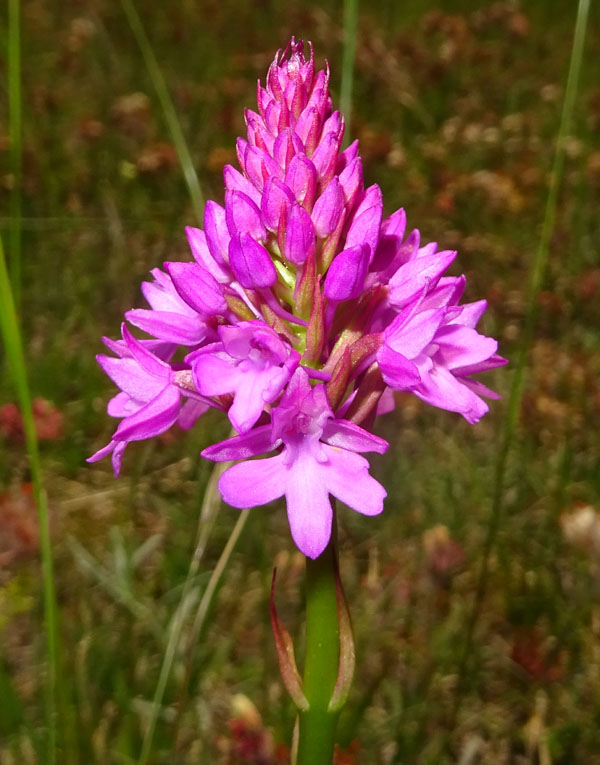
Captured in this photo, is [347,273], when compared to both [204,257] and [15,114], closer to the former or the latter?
[204,257]

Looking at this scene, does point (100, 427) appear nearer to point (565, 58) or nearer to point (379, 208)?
point (379, 208)

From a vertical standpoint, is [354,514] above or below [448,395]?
above

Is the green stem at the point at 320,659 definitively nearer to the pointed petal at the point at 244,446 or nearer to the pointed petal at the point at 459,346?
the pointed petal at the point at 244,446

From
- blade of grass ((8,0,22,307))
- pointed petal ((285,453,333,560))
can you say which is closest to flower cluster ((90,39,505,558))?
pointed petal ((285,453,333,560))

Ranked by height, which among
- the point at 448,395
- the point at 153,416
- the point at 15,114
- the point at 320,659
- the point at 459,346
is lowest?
the point at 320,659

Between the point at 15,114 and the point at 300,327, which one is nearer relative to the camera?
the point at 300,327

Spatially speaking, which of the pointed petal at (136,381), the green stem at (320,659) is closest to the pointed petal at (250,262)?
the pointed petal at (136,381)

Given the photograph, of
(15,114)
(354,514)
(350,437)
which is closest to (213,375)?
(350,437)
